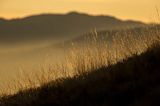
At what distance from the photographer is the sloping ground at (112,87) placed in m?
12.3

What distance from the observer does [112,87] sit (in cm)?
1287

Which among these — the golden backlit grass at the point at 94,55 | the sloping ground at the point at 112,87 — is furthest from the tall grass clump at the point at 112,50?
the sloping ground at the point at 112,87

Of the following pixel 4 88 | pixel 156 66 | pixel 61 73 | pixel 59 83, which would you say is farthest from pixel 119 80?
pixel 4 88

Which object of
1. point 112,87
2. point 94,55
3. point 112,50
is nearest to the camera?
point 112,87

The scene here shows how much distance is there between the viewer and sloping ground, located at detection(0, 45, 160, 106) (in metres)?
12.3

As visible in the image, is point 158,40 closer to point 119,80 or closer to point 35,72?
point 119,80

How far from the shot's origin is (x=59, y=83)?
573 inches

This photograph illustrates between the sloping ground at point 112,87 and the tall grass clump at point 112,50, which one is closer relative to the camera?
the sloping ground at point 112,87

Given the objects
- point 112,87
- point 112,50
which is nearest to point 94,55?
point 112,50

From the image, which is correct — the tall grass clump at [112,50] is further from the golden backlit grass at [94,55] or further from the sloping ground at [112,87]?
the sloping ground at [112,87]

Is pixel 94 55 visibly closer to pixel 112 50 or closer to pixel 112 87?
pixel 112 50

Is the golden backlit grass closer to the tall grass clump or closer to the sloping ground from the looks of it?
the tall grass clump

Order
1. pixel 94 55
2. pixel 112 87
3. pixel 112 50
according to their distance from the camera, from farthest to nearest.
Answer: pixel 112 50, pixel 94 55, pixel 112 87

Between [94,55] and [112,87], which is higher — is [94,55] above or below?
above
